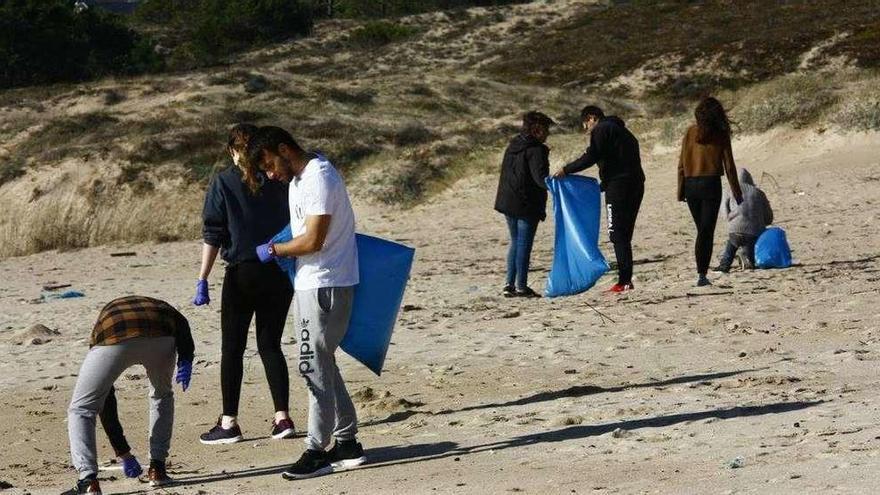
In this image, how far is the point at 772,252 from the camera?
14273mm

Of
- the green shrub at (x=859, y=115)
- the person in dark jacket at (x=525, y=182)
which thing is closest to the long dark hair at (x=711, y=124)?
the person in dark jacket at (x=525, y=182)

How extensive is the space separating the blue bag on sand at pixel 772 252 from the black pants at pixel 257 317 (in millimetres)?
7126

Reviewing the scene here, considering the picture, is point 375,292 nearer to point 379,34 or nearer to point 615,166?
point 615,166

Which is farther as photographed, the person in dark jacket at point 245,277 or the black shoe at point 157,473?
the person in dark jacket at point 245,277

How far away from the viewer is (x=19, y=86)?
47.0m

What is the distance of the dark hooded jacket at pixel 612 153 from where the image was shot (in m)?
12.3

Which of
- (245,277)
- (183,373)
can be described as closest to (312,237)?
(183,373)

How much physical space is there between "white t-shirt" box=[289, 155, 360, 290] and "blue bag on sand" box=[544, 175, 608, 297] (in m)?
5.94

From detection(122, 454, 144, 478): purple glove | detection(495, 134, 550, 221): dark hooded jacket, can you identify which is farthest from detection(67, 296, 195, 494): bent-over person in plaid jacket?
detection(495, 134, 550, 221): dark hooded jacket

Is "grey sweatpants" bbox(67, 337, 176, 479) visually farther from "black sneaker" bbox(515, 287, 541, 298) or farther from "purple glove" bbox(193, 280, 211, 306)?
"black sneaker" bbox(515, 287, 541, 298)

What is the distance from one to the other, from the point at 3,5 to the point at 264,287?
46071 millimetres

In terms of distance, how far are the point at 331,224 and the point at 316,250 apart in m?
0.13

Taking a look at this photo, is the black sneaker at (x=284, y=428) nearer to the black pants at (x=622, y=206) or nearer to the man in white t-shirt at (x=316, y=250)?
the man in white t-shirt at (x=316, y=250)

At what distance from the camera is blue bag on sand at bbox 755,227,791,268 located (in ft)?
46.8
